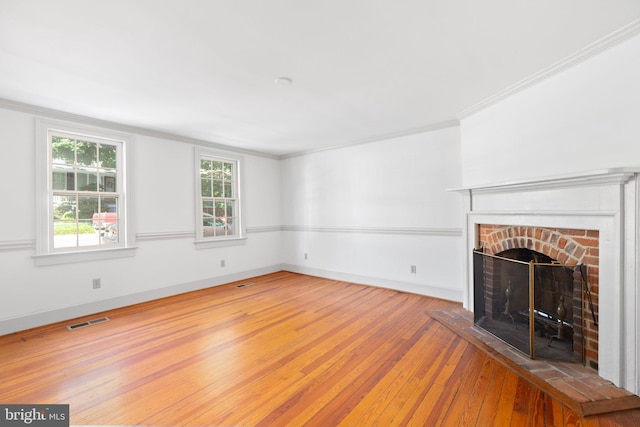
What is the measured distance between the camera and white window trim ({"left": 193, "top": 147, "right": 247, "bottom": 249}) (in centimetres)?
468

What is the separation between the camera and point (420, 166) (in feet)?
13.6

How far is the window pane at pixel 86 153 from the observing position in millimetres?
3592

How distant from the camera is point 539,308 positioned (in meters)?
2.44

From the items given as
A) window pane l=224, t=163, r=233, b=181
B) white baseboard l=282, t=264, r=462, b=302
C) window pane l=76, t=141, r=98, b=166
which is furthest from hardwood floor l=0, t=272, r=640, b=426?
window pane l=224, t=163, r=233, b=181

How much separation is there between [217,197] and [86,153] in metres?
1.91

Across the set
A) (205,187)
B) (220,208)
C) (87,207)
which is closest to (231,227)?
(220,208)

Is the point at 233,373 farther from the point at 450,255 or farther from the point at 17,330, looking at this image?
the point at 450,255

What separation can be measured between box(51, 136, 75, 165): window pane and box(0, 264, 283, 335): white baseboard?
178 cm

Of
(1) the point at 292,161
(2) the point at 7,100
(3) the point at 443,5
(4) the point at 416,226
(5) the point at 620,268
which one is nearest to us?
(3) the point at 443,5

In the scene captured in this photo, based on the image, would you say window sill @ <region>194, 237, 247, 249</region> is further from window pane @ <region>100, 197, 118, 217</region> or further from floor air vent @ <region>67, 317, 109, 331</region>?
floor air vent @ <region>67, 317, 109, 331</region>

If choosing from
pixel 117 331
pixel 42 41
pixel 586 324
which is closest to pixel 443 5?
pixel 586 324

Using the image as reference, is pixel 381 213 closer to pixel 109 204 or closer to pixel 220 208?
pixel 220 208

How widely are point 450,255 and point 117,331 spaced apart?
163 inches

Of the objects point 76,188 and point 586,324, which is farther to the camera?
point 76,188
